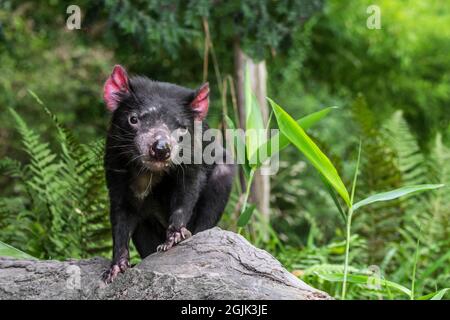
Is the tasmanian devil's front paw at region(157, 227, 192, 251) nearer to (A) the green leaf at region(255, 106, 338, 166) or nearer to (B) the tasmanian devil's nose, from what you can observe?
(B) the tasmanian devil's nose

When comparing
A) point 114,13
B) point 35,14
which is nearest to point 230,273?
point 114,13

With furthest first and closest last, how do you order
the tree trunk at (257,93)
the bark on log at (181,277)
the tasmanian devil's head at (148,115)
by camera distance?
the tree trunk at (257,93), the tasmanian devil's head at (148,115), the bark on log at (181,277)

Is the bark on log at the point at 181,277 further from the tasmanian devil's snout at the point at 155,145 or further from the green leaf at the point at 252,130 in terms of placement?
the green leaf at the point at 252,130

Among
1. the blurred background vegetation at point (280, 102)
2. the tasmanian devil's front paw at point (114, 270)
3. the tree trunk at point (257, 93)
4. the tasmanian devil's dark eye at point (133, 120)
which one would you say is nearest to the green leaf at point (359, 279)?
the blurred background vegetation at point (280, 102)

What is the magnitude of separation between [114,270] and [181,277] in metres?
0.59

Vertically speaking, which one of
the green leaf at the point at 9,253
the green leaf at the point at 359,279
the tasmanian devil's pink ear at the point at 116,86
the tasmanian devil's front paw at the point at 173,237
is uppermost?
the tasmanian devil's pink ear at the point at 116,86

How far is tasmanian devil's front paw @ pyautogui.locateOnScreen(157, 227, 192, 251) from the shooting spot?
184 inches

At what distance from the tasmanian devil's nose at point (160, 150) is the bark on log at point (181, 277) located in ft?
1.71

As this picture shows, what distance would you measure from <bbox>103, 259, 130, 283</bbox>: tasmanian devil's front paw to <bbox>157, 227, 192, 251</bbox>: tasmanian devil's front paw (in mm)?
219

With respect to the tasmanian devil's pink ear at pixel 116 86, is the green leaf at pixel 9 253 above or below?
below

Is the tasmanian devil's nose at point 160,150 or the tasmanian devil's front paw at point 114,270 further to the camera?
the tasmanian devil's nose at point 160,150

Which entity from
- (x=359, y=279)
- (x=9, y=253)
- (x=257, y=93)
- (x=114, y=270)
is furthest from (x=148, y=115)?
(x=257, y=93)

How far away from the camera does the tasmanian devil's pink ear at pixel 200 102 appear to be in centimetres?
520

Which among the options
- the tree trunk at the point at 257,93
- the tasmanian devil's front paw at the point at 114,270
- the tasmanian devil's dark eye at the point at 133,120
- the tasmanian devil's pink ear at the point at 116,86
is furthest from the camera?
the tree trunk at the point at 257,93
